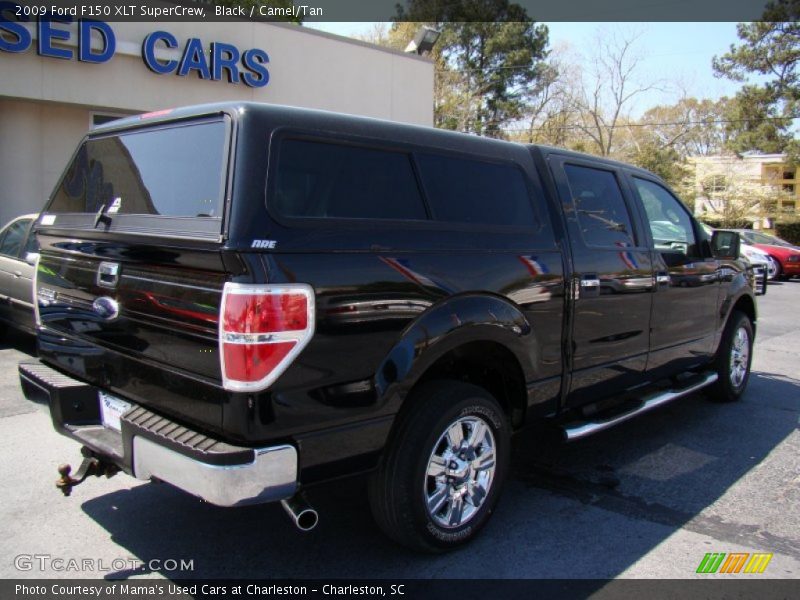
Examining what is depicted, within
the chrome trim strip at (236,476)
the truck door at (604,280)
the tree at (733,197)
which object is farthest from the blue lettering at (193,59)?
the tree at (733,197)

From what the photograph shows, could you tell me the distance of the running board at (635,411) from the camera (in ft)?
13.3

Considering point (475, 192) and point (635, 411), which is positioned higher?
point (475, 192)

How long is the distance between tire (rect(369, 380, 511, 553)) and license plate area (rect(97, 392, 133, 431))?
116cm

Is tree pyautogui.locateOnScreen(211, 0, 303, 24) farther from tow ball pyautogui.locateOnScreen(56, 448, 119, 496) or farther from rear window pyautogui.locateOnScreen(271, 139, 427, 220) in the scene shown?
tow ball pyautogui.locateOnScreen(56, 448, 119, 496)

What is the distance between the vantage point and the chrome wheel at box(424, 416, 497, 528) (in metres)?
3.22

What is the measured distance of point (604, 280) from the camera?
4.23m

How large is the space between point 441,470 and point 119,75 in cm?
1157

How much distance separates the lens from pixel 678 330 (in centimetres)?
509

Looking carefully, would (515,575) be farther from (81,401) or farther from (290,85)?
(290,85)

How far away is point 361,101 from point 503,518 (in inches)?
525

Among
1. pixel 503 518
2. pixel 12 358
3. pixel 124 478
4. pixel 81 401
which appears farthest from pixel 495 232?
pixel 12 358

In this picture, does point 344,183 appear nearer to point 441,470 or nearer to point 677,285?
point 441,470

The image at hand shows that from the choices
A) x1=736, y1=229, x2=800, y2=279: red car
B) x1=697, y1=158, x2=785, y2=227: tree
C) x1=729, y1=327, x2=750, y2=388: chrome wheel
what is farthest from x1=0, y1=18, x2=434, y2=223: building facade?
x1=697, y1=158, x2=785, y2=227: tree

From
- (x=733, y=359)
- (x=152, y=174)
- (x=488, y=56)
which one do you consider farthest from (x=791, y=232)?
(x=152, y=174)
